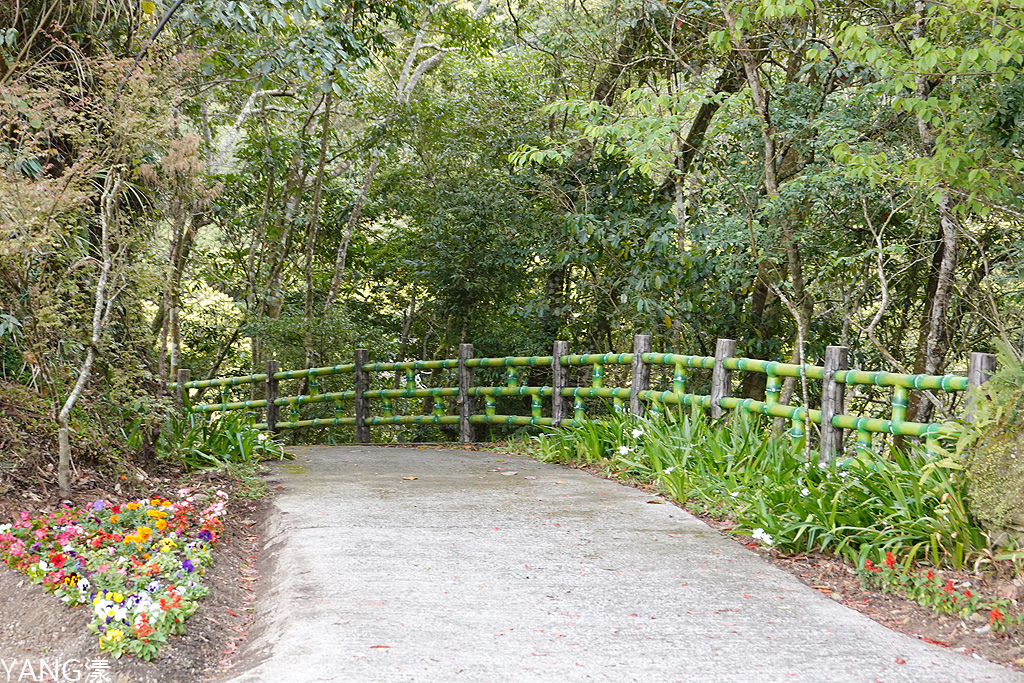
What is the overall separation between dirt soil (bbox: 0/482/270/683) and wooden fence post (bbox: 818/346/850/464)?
11.8 ft

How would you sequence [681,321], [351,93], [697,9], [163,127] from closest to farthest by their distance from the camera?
[163,127] < [697,9] < [681,321] < [351,93]

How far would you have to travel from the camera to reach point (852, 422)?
5699mm

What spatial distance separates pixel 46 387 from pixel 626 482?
4076 millimetres

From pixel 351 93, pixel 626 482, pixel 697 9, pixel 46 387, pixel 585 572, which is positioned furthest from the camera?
pixel 351 93

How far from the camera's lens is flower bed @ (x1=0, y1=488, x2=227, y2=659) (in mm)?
3609

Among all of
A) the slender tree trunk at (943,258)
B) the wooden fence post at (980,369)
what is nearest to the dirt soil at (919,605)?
the wooden fence post at (980,369)

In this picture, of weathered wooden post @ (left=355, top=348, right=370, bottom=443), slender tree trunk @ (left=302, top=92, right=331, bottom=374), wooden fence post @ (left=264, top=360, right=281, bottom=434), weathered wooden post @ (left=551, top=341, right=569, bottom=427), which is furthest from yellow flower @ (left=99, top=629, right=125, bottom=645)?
slender tree trunk @ (left=302, top=92, right=331, bottom=374)

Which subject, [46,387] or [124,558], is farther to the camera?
[46,387]

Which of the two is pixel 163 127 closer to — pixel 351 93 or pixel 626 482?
pixel 626 482

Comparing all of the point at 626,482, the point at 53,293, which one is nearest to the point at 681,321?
the point at 626,482

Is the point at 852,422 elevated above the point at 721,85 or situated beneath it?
situated beneath

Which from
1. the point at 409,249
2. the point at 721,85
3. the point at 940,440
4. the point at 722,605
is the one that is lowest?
the point at 722,605

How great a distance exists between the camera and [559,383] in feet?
28.9

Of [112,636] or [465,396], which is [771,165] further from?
[112,636]
